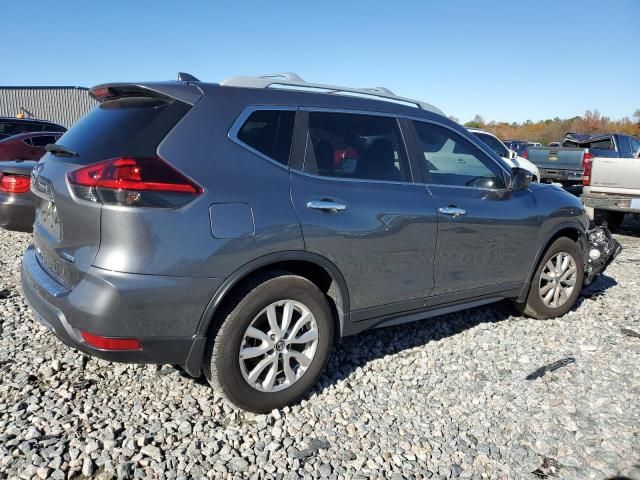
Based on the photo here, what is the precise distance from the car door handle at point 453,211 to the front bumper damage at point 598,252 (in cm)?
238

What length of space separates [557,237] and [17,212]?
483 cm

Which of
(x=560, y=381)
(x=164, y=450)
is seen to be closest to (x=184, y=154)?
(x=164, y=450)

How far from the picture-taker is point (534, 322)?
15.2 feet

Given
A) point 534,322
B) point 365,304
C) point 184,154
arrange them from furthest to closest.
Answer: point 534,322 → point 365,304 → point 184,154

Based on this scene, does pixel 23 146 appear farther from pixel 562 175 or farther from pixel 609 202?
pixel 562 175

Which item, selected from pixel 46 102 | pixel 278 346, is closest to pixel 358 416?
pixel 278 346

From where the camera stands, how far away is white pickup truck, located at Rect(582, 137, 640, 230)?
320 inches

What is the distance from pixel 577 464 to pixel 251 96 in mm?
2600

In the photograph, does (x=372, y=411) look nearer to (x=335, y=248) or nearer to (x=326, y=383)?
(x=326, y=383)

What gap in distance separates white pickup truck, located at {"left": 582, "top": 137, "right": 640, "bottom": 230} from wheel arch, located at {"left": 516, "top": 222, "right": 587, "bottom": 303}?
160 inches

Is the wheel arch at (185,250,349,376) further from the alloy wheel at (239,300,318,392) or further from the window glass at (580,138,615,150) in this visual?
the window glass at (580,138,615,150)

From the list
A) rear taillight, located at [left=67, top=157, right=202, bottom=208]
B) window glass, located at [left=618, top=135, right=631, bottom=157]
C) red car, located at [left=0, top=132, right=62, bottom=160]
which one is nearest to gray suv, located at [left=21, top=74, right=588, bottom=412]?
rear taillight, located at [left=67, top=157, right=202, bottom=208]

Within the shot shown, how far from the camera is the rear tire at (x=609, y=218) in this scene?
932 centimetres

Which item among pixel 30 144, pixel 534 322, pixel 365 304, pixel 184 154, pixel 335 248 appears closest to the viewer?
pixel 184 154
